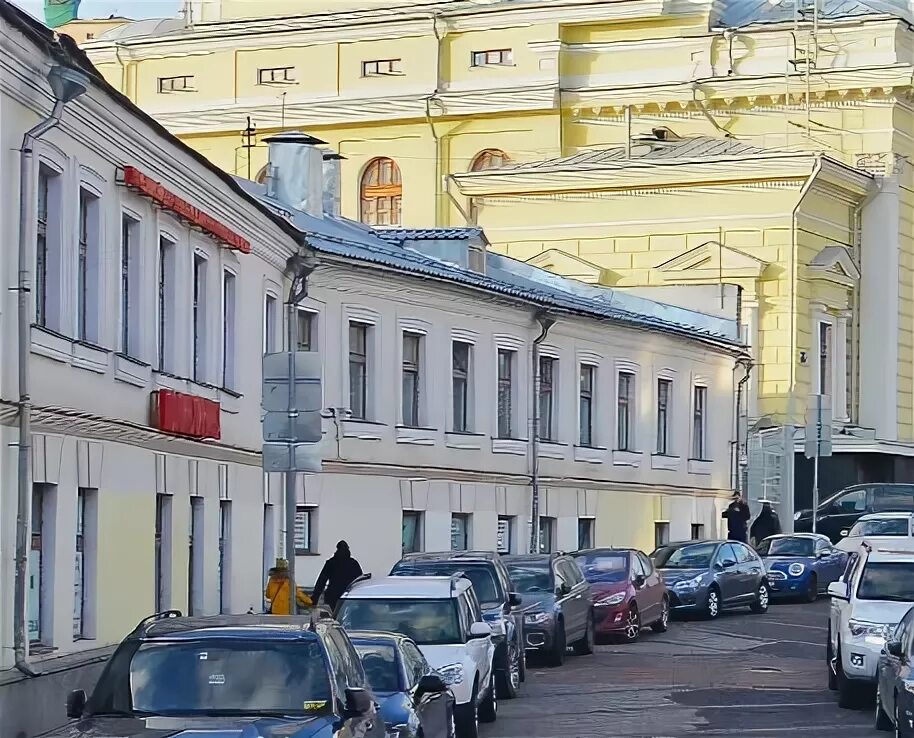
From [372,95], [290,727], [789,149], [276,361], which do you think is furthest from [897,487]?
[290,727]

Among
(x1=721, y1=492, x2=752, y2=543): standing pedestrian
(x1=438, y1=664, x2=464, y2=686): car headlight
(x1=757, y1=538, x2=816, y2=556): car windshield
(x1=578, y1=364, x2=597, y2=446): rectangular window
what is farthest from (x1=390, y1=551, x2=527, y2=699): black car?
(x1=721, y1=492, x2=752, y2=543): standing pedestrian

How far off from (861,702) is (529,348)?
650 inches

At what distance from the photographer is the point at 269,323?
2914 centimetres

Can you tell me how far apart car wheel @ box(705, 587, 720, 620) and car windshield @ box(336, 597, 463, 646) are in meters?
15.6

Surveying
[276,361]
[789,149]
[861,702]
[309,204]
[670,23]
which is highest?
[670,23]

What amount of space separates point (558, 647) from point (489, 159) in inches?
1390

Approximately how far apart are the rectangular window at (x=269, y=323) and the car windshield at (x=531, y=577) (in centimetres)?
454

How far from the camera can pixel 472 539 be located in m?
35.3

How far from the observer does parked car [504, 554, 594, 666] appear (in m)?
27.0

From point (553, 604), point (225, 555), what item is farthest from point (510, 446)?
point (225, 555)

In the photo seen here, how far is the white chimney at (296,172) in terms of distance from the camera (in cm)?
3881

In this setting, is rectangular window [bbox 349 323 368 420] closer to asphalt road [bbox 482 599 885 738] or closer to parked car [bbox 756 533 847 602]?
asphalt road [bbox 482 599 885 738]

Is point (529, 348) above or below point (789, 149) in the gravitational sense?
below

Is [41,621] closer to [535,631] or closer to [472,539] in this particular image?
[535,631]
